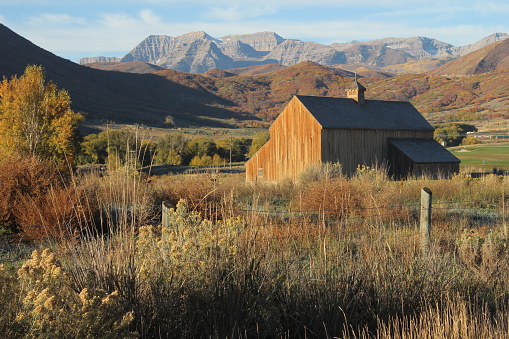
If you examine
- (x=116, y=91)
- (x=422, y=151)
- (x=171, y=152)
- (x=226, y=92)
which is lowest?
(x=171, y=152)

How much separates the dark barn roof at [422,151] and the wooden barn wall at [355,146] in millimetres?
799

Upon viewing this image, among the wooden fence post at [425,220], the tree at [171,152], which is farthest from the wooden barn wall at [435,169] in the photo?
the wooden fence post at [425,220]

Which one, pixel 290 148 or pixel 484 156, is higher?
pixel 290 148

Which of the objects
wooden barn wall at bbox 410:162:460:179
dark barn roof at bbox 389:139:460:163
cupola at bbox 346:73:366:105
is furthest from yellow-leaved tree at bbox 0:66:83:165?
wooden barn wall at bbox 410:162:460:179

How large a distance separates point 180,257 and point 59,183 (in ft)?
28.7

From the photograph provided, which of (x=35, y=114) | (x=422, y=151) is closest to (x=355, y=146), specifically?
(x=422, y=151)

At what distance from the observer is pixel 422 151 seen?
33.5m

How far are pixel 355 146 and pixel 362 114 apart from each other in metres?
3.09

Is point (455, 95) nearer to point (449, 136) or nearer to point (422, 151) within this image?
point (449, 136)

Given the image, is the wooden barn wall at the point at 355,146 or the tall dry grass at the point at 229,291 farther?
the wooden barn wall at the point at 355,146

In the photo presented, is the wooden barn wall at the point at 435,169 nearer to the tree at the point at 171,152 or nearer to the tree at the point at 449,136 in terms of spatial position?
the tree at the point at 171,152

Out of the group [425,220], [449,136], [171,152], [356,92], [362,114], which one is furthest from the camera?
[449,136]

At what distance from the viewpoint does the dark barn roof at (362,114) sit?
31.5m

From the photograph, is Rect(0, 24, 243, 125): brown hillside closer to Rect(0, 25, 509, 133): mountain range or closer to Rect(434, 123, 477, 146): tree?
Rect(0, 25, 509, 133): mountain range
